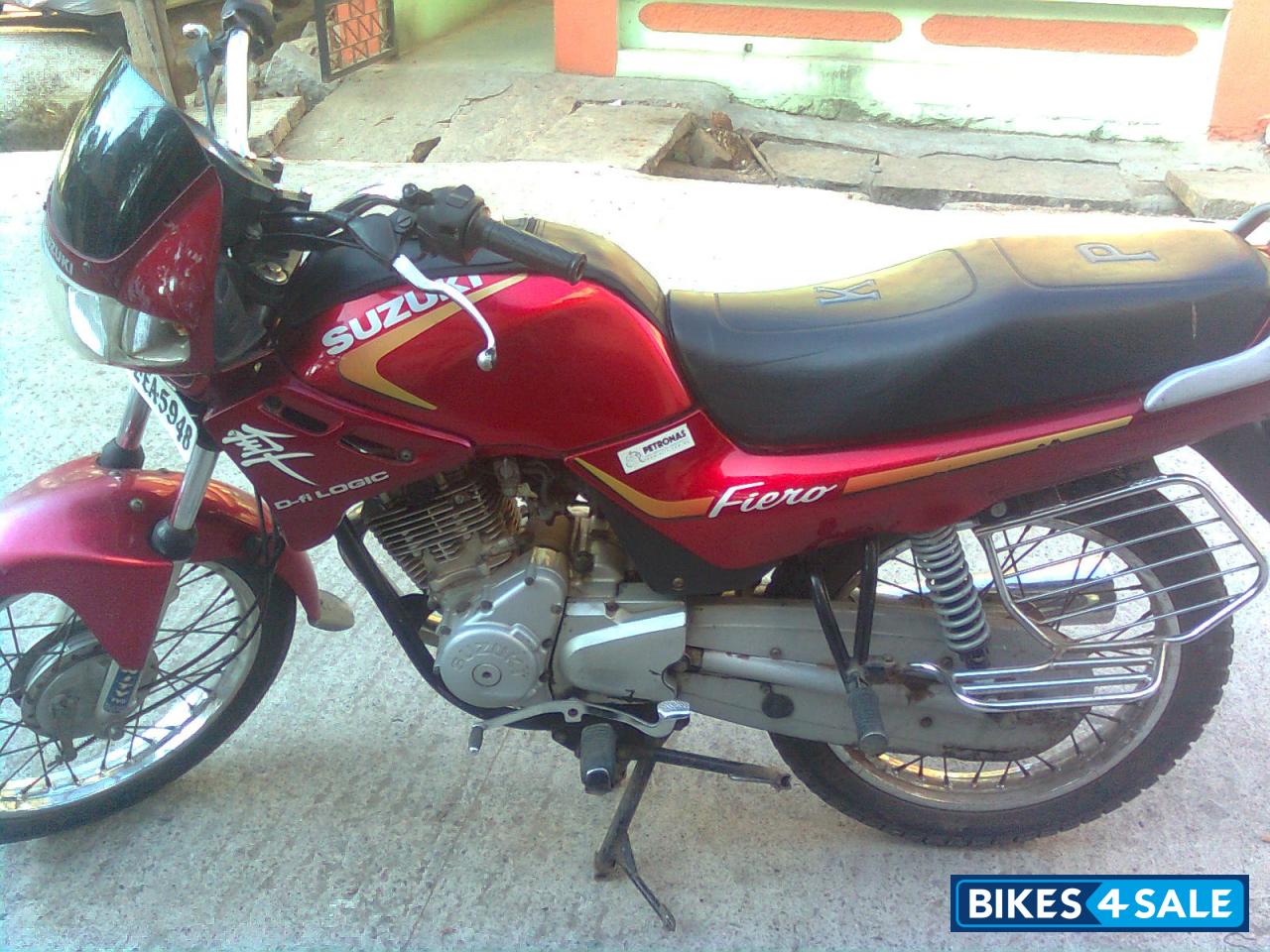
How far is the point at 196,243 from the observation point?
146cm

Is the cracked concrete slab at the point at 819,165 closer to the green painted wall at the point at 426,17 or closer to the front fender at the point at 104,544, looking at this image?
the green painted wall at the point at 426,17

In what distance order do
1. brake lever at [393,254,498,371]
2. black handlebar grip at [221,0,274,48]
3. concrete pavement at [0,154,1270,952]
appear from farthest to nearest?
concrete pavement at [0,154,1270,952]
black handlebar grip at [221,0,274,48]
brake lever at [393,254,498,371]

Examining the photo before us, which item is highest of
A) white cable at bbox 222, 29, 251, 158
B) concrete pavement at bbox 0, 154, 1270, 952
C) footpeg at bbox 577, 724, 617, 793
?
white cable at bbox 222, 29, 251, 158

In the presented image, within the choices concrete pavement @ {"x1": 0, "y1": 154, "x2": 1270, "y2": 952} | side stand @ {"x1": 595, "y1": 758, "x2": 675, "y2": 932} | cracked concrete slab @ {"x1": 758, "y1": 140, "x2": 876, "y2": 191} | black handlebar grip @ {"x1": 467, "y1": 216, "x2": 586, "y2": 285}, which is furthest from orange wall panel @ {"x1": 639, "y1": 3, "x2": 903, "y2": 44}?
black handlebar grip @ {"x1": 467, "y1": 216, "x2": 586, "y2": 285}

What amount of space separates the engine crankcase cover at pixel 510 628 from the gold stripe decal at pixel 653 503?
190mm

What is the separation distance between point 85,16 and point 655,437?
7.94 m

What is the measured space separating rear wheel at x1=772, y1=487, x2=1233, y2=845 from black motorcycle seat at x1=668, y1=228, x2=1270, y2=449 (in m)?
0.37

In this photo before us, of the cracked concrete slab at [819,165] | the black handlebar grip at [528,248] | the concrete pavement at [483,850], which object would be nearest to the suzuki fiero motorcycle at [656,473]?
the black handlebar grip at [528,248]

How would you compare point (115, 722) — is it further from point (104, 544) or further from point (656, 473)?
point (656, 473)

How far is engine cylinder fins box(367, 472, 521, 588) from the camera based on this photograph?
5.80 feet

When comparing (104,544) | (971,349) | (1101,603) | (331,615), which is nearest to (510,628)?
(331,615)

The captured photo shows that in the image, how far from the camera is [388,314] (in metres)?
1.56

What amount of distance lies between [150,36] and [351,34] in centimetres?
129

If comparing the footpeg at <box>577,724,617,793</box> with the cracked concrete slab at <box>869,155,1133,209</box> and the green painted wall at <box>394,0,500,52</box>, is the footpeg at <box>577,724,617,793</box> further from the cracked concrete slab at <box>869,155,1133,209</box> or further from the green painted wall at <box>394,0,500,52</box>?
the green painted wall at <box>394,0,500,52</box>
